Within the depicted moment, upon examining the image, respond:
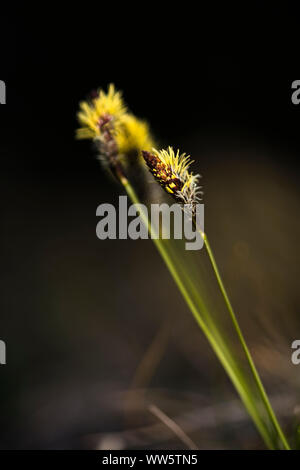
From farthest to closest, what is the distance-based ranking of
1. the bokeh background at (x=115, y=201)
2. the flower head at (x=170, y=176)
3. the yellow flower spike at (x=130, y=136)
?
1. the bokeh background at (x=115, y=201)
2. the yellow flower spike at (x=130, y=136)
3. the flower head at (x=170, y=176)

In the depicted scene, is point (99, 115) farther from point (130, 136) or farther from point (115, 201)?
point (115, 201)

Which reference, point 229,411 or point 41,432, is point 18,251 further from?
point 229,411

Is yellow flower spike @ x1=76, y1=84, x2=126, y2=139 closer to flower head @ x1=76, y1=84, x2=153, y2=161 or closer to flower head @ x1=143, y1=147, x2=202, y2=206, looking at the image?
flower head @ x1=76, y1=84, x2=153, y2=161

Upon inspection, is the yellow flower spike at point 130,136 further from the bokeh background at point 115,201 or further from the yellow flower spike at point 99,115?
the bokeh background at point 115,201

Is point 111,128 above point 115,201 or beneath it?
beneath

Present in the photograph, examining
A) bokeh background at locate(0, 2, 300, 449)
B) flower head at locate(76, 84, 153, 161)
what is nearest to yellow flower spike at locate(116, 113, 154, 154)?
flower head at locate(76, 84, 153, 161)

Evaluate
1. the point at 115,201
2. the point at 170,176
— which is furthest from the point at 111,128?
the point at 115,201

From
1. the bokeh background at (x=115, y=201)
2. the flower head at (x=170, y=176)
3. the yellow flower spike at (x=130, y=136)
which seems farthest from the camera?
the bokeh background at (x=115, y=201)

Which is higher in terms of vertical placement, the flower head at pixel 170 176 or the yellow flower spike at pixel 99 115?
the yellow flower spike at pixel 99 115

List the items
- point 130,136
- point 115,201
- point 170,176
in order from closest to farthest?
point 170,176, point 130,136, point 115,201

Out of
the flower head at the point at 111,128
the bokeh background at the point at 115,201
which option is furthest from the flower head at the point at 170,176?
the bokeh background at the point at 115,201
